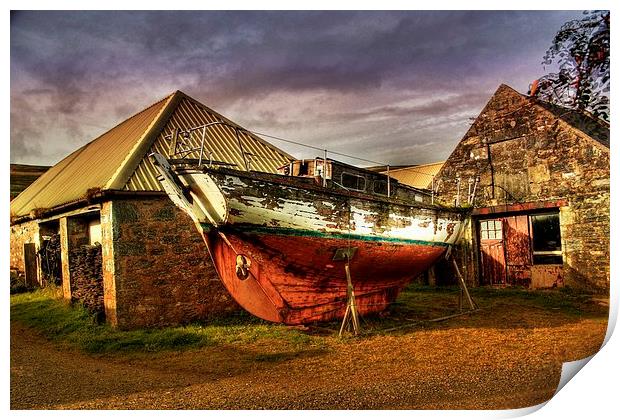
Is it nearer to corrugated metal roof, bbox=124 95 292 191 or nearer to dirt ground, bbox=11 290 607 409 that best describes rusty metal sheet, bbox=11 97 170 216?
corrugated metal roof, bbox=124 95 292 191

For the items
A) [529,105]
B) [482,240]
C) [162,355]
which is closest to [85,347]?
[162,355]

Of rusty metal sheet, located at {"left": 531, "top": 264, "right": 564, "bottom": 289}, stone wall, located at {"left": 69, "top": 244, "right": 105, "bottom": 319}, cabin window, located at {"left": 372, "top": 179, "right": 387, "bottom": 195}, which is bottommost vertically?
rusty metal sheet, located at {"left": 531, "top": 264, "right": 564, "bottom": 289}

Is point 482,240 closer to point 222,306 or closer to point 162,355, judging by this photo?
point 222,306

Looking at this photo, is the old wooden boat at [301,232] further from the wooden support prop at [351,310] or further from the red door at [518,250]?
the red door at [518,250]

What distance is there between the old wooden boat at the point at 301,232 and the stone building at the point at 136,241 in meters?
0.76

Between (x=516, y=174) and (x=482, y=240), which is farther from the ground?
(x=516, y=174)

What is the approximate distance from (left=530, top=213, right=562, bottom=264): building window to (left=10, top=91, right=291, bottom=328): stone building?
259 inches

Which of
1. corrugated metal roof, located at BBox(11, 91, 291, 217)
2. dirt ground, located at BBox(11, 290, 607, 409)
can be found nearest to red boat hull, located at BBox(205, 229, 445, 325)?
dirt ground, located at BBox(11, 290, 607, 409)

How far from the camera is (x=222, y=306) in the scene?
8500 mm

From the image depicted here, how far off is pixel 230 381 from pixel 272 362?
77 cm

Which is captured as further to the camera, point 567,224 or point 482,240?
point 482,240

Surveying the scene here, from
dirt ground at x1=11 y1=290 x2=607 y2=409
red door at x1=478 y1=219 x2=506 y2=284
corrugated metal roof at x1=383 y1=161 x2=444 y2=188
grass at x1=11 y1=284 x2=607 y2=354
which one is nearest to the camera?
dirt ground at x1=11 y1=290 x2=607 y2=409

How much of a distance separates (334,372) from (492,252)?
7.84 m

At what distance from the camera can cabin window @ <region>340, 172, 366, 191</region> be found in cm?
766
